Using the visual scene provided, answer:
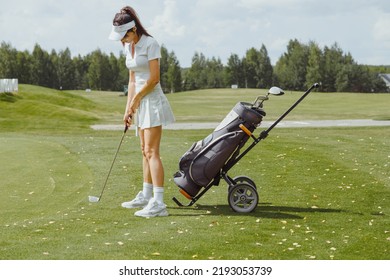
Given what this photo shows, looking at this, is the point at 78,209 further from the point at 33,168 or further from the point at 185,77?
the point at 185,77

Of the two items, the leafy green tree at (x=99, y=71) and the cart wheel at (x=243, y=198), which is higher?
the leafy green tree at (x=99, y=71)

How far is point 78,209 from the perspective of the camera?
28.4ft

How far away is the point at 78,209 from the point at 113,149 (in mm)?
5928

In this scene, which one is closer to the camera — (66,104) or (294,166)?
(294,166)

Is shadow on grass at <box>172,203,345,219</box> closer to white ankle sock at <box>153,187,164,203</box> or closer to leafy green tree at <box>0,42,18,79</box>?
white ankle sock at <box>153,187,164,203</box>

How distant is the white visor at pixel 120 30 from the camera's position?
7797mm

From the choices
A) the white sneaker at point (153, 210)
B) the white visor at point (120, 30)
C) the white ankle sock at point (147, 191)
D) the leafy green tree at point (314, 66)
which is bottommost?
the white sneaker at point (153, 210)

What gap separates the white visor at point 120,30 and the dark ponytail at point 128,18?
39 mm

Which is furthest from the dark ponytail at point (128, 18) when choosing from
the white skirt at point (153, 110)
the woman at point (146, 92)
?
the white skirt at point (153, 110)

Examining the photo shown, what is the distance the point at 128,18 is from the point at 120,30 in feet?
0.55

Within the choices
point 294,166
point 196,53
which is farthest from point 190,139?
point 196,53

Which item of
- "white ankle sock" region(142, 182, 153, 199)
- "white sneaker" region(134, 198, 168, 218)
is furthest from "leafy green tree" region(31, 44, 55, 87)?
"white sneaker" region(134, 198, 168, 218)

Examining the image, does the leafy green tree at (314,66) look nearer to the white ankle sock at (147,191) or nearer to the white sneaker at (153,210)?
the white ankle sock at (147,191)

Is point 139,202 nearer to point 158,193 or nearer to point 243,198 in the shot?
point 158,193
